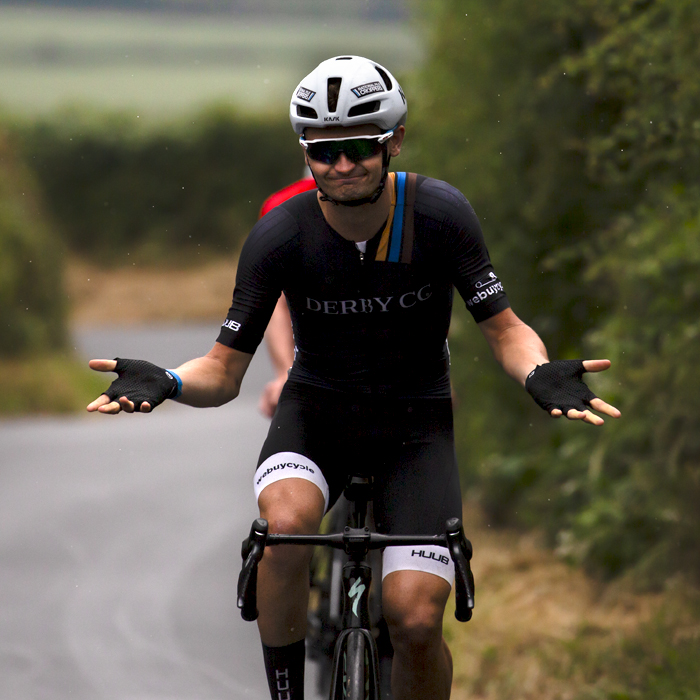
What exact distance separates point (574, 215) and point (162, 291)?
179 feet

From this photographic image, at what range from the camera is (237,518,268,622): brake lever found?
123 inches

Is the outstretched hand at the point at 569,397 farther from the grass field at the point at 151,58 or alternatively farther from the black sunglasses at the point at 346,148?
the grass field at the point at 151,58

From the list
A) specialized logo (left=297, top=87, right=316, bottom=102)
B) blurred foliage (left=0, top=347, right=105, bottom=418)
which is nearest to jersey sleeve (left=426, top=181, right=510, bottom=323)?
specialized logo (left=297, top=87, right=316, bottom=102)

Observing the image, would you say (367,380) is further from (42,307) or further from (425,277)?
(42,307)

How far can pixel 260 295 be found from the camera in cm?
364

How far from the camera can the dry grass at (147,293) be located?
60094 millimetres

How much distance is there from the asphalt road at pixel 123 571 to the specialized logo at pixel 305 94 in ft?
9.04

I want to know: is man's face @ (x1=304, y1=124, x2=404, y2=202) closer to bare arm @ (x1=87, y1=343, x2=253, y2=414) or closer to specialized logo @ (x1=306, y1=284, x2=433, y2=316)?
specialized logo @ (x1=306, y1=284, x2=433, y2=316)

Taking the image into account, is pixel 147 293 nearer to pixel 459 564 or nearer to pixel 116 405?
pixel 116 405

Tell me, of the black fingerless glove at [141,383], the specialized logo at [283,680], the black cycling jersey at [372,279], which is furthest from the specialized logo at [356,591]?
the black fingerless glove at [141,383]

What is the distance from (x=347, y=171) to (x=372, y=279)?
0.39 meters

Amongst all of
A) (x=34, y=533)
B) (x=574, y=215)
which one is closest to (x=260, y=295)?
(x=574, y=215)

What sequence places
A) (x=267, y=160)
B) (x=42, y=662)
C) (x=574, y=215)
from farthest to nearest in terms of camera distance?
(x=267, y=160), (x=574, y=215), (x=42, y=662)

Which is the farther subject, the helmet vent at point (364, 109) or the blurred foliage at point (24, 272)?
the blurred foliage at point (24, 272)
